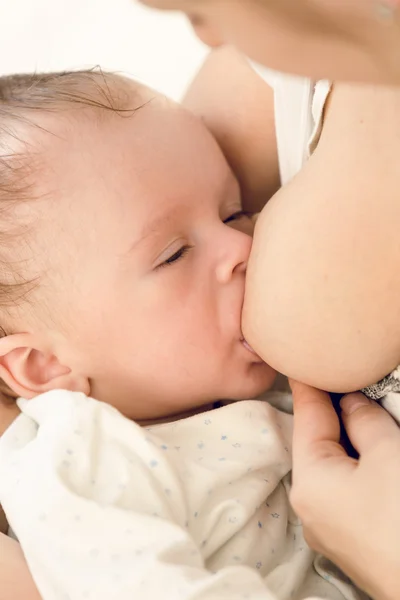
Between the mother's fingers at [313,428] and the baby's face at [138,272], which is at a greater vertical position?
the baby's face at [138,272]

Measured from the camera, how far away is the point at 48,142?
820 millimetres

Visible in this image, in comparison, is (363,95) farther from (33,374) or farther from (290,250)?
(33,374)

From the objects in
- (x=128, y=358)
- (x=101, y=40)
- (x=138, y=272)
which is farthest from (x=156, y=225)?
(x=101, y=40)

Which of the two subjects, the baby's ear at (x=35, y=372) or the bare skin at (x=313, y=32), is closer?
the bare skin at (x=313, y=32)

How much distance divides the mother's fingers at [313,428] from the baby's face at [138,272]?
13 cm

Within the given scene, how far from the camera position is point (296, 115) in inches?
32.4

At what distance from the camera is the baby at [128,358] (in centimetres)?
72

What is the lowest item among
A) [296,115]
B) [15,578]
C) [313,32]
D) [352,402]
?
[15,578]

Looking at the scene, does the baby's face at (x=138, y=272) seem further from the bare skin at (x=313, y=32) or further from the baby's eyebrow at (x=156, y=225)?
the bare skin at (x=313, y=32)

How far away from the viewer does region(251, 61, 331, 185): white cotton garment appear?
0.70 m

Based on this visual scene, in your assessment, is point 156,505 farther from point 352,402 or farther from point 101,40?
point 101,40

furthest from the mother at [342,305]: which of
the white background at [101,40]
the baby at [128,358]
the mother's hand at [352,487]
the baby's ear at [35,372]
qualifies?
the white background at [101,40]

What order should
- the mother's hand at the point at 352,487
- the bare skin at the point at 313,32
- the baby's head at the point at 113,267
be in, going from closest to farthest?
1. the bare skin at the point at 313,32
2. the mother's hand at the point at 352,487
3. the baby's head at the point at 113,267

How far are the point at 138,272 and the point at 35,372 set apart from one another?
0.62 ft
